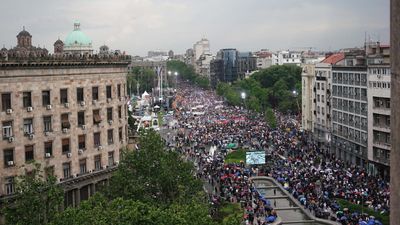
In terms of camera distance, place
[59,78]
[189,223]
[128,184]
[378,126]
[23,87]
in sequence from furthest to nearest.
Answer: [378,126] → [59,78] → [23,87] → [128,184] → [189,223]

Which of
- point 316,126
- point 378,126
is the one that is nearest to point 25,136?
point 378,126

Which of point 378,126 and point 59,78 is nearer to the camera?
point 59,78

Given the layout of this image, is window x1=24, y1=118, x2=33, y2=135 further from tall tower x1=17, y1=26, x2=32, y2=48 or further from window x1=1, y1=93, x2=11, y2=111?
tall tower x1=17, y1=26, x2=32, y2=48

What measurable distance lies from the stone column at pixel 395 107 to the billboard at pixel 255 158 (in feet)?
215

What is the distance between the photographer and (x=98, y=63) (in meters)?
54.2

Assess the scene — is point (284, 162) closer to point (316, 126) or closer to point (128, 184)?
point (316, 126)

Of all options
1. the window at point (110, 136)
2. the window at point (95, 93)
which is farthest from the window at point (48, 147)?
the window at point (110, 136)

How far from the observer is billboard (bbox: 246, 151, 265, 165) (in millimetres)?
71438

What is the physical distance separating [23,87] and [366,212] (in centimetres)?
3066

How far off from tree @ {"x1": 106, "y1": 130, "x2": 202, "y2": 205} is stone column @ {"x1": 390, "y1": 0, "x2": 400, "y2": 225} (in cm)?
3480

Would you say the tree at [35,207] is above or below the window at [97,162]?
above

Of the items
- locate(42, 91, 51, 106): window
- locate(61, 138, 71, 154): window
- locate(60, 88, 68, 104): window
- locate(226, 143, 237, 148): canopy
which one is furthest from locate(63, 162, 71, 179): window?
locate(226, 143, 237, 148): canopy

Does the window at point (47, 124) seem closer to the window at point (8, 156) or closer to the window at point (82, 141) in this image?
the window at point (82, 141)

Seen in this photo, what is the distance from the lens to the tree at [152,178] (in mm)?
41625
